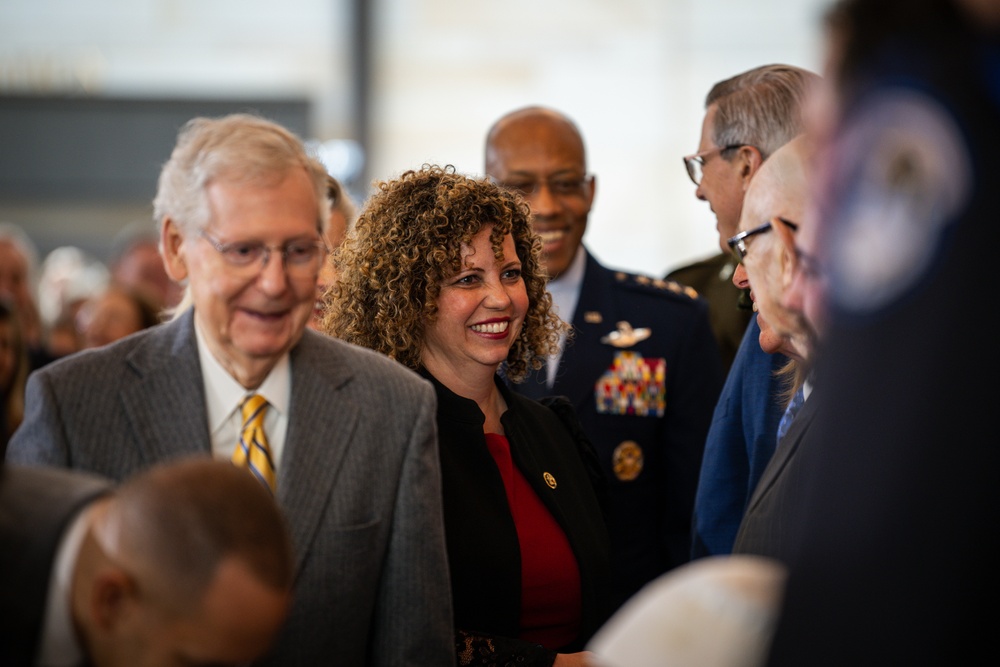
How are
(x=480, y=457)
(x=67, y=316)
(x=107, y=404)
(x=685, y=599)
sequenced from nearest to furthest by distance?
(x=685, y=599) < (x=107, y=404) < (x=480, y=457) < (x=67, y=316)

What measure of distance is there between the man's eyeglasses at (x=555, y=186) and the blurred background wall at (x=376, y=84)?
5295 mm

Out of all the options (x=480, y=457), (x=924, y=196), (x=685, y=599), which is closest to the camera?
(x=924, y=196)

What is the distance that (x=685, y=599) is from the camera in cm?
133

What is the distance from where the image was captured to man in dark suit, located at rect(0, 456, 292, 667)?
4.34ft

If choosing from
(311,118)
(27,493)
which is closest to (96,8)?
(311,118)

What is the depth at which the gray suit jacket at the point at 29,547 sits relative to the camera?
4.41 ft

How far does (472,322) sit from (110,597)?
1366 millimetres

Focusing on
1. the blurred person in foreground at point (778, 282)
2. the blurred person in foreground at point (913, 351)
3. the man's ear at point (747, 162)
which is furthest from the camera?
the man's ear at point (747, 162)

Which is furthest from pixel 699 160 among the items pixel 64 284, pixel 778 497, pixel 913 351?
pixel 64 284

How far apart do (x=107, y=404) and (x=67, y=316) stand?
184 inches

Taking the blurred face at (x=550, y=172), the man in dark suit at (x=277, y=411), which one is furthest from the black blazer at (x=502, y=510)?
the blurred face at (x=550, y=172)

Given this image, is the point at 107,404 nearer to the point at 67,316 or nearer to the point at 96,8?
the point at 67,316

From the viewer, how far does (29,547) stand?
1.37m

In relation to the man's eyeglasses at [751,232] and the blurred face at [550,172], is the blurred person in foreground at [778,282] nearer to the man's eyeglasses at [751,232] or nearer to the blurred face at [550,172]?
the man's eyeglasses at [751,232]
